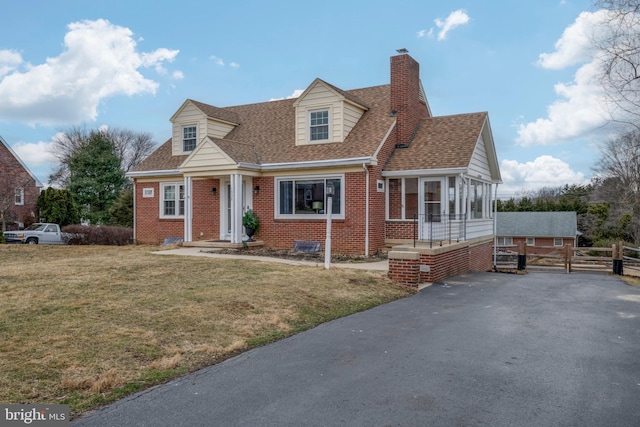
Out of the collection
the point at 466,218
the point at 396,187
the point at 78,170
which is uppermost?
the point at 78,170

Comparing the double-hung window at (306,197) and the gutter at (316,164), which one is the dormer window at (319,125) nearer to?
the gutter at (316,164)

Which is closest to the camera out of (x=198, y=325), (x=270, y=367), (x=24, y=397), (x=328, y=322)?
(x=24, y=397)

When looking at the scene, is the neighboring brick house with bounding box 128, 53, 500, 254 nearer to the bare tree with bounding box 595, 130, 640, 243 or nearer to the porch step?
the porch step

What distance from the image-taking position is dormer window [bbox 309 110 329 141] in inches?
683

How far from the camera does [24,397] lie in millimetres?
4160

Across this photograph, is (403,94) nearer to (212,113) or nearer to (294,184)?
(294,184)

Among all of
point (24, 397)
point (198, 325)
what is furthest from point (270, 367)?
point (24, 397)

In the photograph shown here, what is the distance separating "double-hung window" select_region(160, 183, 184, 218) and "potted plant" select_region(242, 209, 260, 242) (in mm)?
3858

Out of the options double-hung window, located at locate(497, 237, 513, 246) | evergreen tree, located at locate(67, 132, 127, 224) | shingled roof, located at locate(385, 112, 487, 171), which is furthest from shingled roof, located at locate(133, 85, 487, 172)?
double-hung window, located at locate(497, 237, 513, 246)

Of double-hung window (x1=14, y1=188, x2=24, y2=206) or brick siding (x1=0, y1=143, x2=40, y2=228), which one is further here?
double-hung window (x1=14, y1=188, x2=24, y2=206)

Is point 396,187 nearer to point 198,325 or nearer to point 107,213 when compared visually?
point 198,325

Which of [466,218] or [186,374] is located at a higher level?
[466,218]

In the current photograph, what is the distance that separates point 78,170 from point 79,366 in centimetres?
3741

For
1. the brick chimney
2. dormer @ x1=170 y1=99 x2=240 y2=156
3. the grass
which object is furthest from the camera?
dormer @ x1=170 y1=99 x2=240 y2=156
